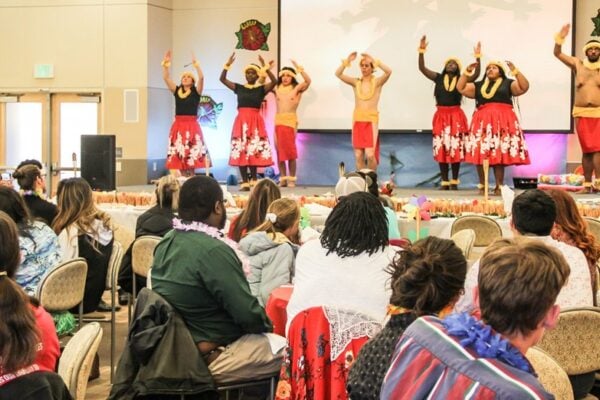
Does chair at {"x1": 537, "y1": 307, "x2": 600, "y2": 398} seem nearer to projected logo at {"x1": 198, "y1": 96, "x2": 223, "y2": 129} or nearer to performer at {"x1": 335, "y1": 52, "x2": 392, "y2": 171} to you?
performer at {"x1": 335, "y1": 52, "x2": 392, "y2": 171}

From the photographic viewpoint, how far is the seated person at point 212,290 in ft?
10.5

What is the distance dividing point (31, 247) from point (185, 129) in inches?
295

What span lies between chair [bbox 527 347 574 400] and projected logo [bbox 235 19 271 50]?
10.9 m

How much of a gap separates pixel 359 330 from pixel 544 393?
143 cm

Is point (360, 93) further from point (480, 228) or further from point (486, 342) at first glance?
point (486, 342)


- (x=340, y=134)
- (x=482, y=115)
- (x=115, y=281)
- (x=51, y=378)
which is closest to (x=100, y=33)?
(x=340, y=134)

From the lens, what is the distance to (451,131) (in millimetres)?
10523

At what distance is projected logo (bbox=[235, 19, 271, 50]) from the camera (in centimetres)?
1296

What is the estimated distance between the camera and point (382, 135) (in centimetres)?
1273

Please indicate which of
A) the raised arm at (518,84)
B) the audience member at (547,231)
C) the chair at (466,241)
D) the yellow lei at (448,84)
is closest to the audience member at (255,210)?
the chair at (466,241)

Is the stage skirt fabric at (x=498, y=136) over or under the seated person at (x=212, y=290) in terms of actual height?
over

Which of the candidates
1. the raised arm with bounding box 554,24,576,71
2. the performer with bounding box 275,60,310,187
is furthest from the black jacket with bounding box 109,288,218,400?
the performer with bounding box 275,60,310,187

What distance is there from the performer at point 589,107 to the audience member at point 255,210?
5.85 metres

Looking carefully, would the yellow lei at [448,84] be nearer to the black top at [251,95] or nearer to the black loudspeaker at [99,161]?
the black top at [251,95]
